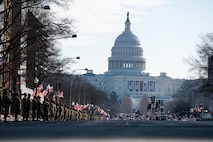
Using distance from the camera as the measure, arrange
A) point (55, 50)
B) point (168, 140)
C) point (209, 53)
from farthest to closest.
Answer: point (209, 53), point (55, 50), point (168, 140)

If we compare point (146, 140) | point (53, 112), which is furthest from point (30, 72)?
point (146, 140)

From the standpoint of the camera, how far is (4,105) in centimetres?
3941

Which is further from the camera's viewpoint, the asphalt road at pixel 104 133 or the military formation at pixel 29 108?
the military formation at pixel 29 108

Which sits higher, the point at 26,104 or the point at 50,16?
the point at 50,16

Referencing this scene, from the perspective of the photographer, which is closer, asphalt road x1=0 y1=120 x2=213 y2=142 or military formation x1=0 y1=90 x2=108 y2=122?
asphalt road x1=0 y1=120 x2=213 y2=142

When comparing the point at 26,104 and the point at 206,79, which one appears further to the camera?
the point at 206,79

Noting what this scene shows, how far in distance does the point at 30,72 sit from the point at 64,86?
7037 centimetres

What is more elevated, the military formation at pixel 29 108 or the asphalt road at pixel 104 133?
the military formation at pixel 29 108

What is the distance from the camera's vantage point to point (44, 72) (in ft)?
260

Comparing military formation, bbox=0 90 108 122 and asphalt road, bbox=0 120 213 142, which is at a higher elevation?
military formation, bbox=0 90 108 122

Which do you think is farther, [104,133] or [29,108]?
[29,108]

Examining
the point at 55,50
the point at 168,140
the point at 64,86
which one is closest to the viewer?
the point at 168,140

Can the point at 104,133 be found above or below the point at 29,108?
below

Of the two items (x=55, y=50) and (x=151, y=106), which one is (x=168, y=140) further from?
(x=151, y=106)
